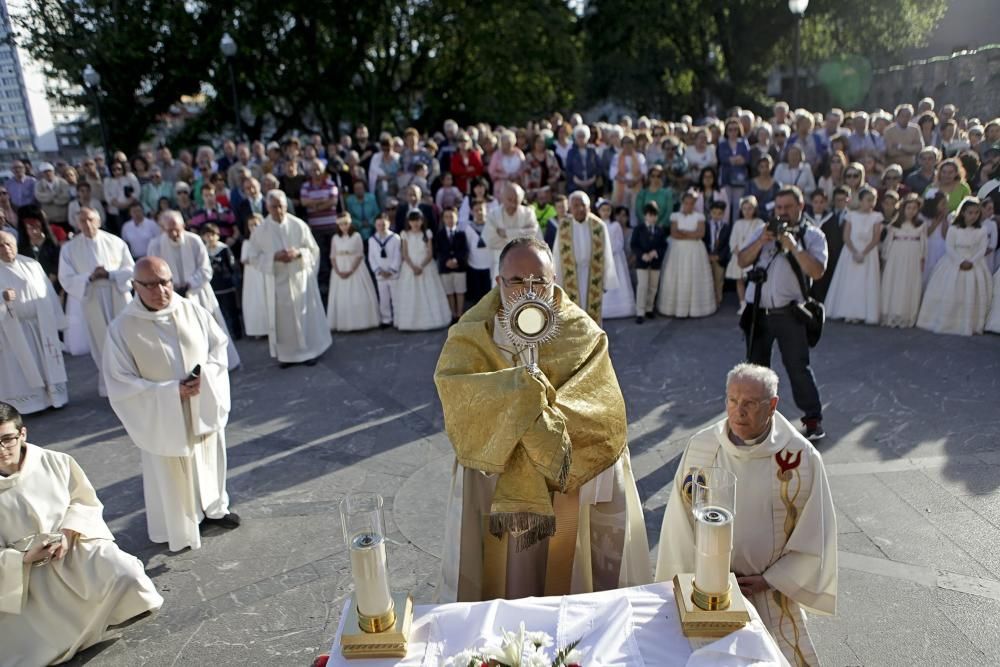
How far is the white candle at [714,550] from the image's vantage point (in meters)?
2.41

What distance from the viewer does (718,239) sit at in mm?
10734

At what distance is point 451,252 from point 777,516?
319 inches

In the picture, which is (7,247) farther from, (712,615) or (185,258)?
(712,615)

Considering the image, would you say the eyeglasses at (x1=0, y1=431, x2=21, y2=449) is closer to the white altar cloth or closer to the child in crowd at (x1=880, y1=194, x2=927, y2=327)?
the white altar cloth

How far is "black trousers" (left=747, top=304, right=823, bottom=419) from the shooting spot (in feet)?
20.1

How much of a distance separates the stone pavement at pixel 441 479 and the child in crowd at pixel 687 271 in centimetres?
70

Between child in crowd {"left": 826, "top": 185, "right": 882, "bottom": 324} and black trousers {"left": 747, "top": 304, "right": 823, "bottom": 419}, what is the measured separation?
13.9 feet

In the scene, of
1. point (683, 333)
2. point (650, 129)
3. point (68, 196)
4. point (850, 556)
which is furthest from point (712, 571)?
point (68, 196)

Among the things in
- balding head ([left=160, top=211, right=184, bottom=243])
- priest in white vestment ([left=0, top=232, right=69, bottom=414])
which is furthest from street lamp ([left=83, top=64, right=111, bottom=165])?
priest in white vestment ([left=0, top=232, right=69, bottom=414])

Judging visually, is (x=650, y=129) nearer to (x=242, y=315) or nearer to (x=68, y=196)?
(x=242, y=315)

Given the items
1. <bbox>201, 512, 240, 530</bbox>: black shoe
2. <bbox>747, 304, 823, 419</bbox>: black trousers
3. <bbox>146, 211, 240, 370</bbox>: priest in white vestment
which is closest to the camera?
<bbox>201, 512, 240, 530</bbox>: black shoe

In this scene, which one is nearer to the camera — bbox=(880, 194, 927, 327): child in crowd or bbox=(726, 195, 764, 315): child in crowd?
bbox=(880, 194, 927, 327): child in crowd

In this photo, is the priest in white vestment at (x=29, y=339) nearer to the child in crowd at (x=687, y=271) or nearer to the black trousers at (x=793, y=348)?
the black trousers at (x=793, y=348)

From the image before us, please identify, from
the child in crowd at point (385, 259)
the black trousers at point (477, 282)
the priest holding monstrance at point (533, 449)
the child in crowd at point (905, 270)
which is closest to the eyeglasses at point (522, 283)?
the priest holding monstrance at point (533, 449)
